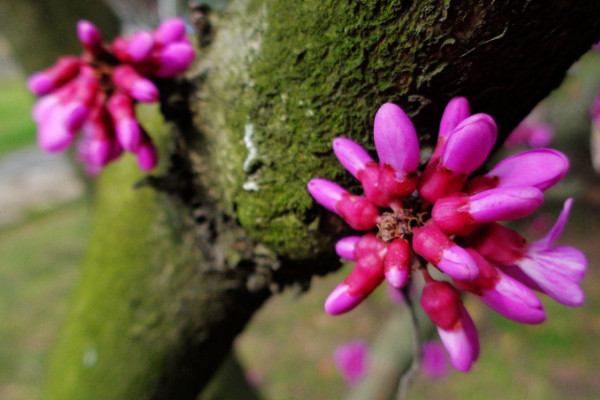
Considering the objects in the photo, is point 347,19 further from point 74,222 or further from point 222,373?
point 74,222

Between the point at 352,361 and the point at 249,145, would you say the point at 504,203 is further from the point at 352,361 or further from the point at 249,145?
the point at 352,361

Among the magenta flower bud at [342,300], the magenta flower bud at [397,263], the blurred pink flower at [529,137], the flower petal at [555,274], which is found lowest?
the blurred pink flower at [529,137]

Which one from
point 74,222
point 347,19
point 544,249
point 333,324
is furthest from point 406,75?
point 74,222

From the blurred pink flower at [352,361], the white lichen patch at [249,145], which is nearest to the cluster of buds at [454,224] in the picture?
the white lichen patch at [249,145]

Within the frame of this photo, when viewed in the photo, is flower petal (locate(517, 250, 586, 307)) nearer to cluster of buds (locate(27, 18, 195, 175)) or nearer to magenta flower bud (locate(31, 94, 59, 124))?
cluster of buds (locate(27, 18, 195, 175))

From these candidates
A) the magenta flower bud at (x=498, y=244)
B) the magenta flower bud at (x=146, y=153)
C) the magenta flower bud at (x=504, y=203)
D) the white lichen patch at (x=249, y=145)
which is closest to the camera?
the magenta flower bud at (x=504, y=203)

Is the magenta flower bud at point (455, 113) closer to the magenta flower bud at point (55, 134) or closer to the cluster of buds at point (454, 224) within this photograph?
the cluster of buds at point (454, 224)
